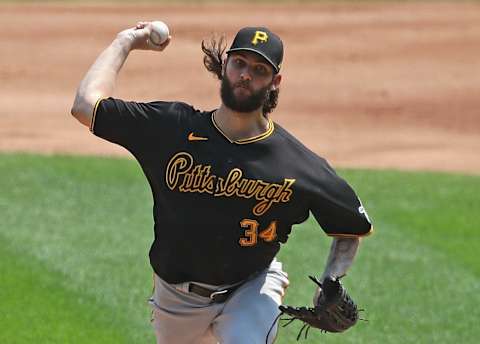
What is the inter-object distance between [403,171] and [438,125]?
13.2 feet

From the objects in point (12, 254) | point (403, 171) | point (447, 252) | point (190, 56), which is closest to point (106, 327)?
point (12, 254)

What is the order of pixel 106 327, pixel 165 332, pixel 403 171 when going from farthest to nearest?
1. pixel 403 171
2. pixel 106 327
3. pixel 165 332

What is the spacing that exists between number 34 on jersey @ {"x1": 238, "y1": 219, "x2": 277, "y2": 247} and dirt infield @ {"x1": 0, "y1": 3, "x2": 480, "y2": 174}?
9.64m

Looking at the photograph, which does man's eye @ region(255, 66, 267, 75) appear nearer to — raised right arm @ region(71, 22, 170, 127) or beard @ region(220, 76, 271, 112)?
beard @ region(220, 76, 271, 112)

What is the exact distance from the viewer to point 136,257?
1016cm

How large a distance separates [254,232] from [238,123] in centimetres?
53

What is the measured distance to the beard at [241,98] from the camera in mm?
5555

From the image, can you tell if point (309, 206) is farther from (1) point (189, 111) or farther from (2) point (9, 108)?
(2) point (9, 108)

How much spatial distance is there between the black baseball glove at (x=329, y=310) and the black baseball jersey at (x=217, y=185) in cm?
30

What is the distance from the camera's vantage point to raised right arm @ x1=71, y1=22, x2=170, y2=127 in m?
5.68

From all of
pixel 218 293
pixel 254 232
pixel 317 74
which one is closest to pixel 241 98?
pixel 254 232

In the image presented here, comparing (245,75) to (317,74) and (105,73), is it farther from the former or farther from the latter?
(317,74)

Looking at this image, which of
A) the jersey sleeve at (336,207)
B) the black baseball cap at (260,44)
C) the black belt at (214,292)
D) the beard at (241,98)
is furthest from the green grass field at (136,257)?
the black baseball cap at (260,44)

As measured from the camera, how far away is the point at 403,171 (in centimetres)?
1459
